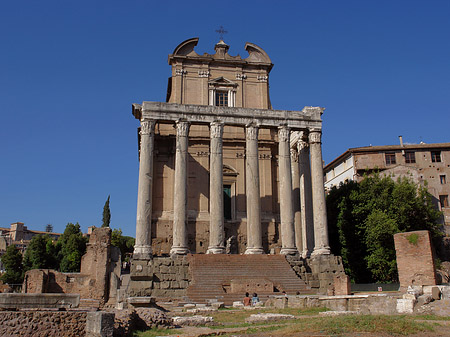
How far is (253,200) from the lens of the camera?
27922mm

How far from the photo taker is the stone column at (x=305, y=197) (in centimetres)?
3023

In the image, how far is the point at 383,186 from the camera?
34938mm

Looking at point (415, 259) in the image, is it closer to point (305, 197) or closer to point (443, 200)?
point (305, 197)

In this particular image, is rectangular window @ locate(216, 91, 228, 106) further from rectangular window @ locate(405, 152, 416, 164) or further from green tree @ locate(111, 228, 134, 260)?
green tree @ locate(111, 228, 134, 260)

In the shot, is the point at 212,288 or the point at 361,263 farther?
the point at 361,263

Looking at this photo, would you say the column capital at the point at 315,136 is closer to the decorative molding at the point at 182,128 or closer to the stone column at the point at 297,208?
the stone column at the point at 297,208

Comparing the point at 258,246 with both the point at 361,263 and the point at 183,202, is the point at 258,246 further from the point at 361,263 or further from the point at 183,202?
the point at 361,263

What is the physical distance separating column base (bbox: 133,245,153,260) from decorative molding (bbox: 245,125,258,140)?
963 cm

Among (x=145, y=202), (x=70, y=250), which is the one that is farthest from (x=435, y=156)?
(x=70, y=250)

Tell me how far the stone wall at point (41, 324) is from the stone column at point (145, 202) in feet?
50.8

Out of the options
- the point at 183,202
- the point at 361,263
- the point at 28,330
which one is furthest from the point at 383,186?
the point at 28,330

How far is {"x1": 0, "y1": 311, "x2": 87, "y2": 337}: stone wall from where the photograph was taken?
31.0ft

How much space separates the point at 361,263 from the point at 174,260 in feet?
50.5

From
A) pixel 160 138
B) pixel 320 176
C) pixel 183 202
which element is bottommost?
pixel 183 202
